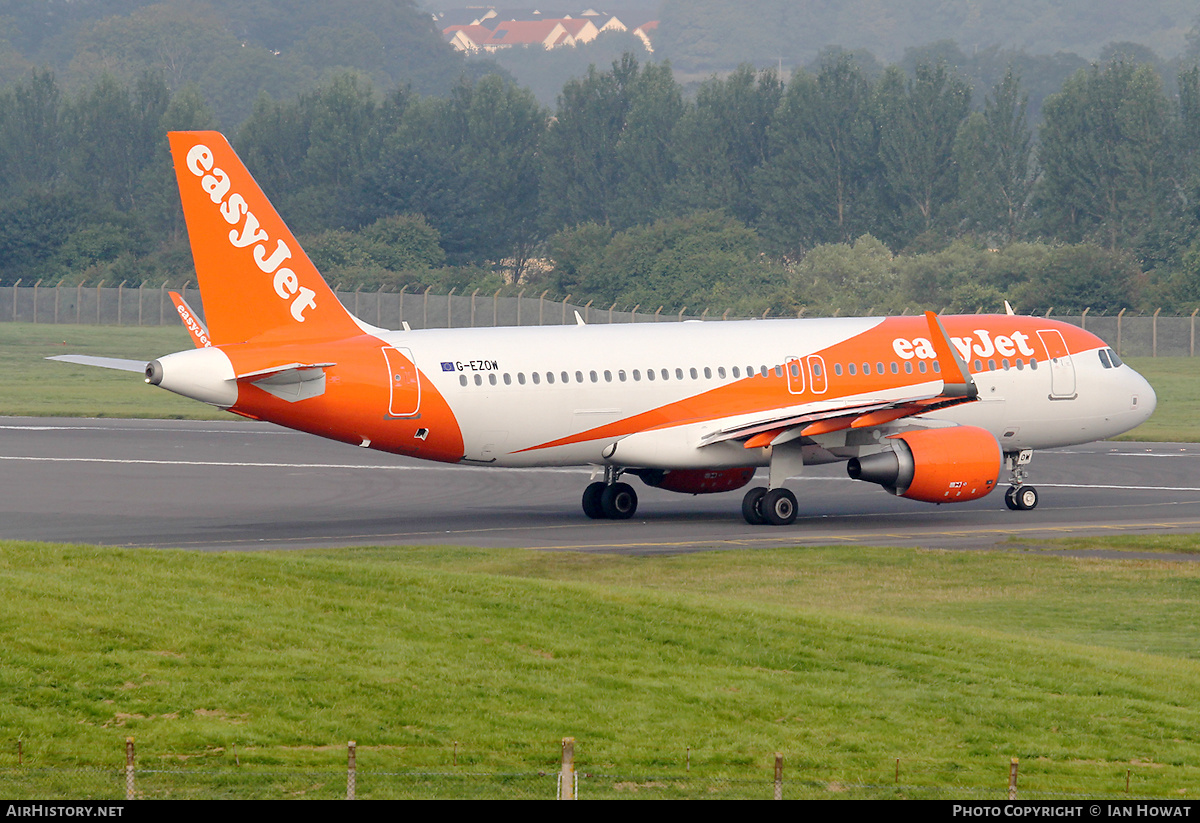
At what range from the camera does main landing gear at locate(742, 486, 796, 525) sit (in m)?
38.2

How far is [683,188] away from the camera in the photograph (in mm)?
146875

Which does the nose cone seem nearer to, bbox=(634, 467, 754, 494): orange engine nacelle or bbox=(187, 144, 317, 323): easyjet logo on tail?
bbox=(634, 467, 754, 494): orange engine nacelle

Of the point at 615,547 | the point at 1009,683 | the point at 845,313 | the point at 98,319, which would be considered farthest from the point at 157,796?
the point at 98,319

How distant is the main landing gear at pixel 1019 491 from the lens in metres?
41.6

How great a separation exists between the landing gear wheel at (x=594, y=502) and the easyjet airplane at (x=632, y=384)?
1.8 inches

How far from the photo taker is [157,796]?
1454 cm

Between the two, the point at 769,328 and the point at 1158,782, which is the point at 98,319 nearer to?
the point at 769,328

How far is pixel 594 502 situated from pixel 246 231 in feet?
34.2

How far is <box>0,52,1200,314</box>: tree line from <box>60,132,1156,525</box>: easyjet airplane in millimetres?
60503

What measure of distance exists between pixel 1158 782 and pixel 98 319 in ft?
348

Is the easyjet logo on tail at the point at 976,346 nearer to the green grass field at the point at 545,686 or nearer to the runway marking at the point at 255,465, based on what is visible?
the runway marking at the point at 255,465

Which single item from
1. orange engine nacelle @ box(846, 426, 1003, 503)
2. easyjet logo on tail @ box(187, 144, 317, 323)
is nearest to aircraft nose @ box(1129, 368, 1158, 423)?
orange engine nacelle @ box(846, 426, 1003, 503)

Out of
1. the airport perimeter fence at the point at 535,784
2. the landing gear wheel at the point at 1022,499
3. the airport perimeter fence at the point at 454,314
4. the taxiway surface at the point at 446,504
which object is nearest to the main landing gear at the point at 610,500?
the taxiway surface at the point at 446,504

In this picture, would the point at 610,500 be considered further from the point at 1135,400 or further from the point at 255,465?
the point at 255,465
